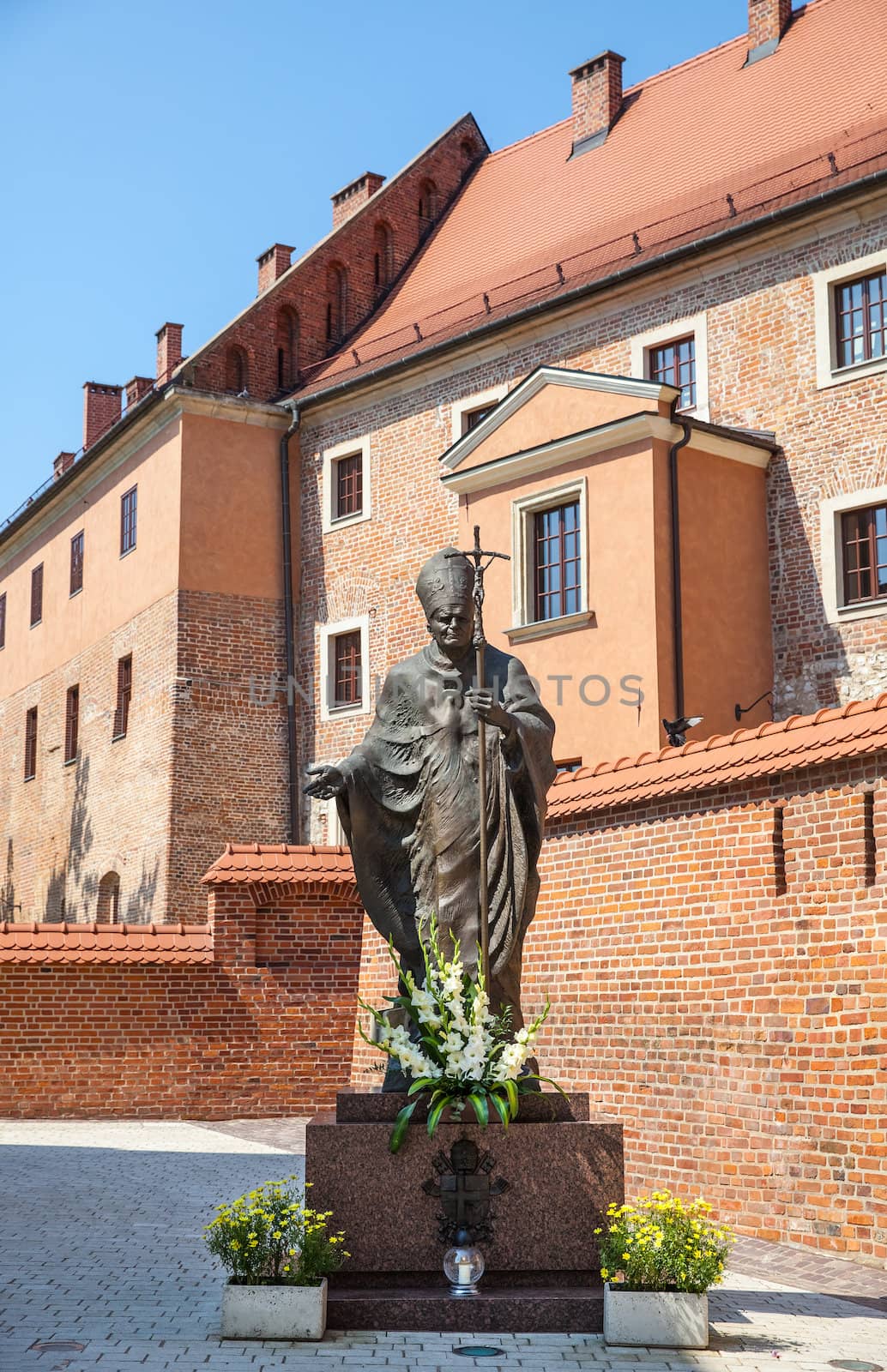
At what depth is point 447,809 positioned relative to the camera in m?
7.35

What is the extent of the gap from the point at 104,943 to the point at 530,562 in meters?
7.82

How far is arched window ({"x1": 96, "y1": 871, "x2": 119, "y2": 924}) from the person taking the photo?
93.8 feet

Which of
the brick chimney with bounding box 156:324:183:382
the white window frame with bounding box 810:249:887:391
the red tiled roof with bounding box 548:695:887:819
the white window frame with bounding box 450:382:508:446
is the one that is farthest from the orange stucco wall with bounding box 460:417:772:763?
the brick chimney with bounding box 156:324:183:382

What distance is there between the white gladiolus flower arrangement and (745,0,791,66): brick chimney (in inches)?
848

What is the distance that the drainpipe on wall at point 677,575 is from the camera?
1891cm

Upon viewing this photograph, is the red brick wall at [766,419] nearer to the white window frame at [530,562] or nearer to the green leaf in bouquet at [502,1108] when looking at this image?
the white window frame at [530,562]

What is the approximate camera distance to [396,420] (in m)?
26.6

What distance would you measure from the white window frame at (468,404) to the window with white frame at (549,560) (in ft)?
13.3

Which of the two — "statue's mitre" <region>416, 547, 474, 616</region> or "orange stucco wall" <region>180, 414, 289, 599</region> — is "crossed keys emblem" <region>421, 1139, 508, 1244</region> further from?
"orange stucco wall" <region>180, 414, 289, 599</region>

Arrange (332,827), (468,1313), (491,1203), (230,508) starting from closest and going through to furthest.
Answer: (468,1313), (491,1203), (332,827), (230,508)

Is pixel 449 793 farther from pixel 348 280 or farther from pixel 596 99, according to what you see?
pixel 348 280

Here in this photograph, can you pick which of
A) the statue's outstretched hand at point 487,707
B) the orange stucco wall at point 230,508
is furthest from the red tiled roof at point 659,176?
the statue's outstretched hand at point 487,707

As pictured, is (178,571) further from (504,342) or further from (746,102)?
(746,102)

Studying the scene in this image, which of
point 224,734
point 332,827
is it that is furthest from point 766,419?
point 224,734
